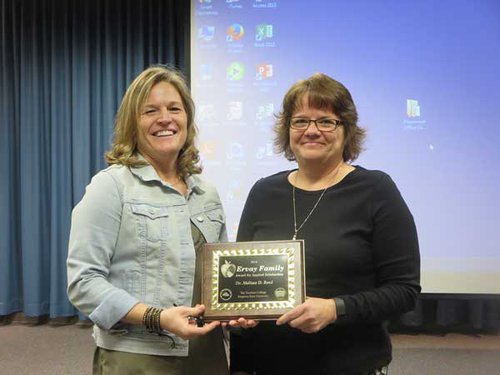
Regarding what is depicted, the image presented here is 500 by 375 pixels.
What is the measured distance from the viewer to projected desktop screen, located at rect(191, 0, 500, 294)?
3150mm

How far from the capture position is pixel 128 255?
1.31 metres

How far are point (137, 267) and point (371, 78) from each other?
246 centimetres

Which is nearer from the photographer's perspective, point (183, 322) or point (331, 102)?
point (183, 322)

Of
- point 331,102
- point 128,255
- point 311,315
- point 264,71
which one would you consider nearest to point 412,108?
point 264,71

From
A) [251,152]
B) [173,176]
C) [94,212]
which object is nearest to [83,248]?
[94,212]

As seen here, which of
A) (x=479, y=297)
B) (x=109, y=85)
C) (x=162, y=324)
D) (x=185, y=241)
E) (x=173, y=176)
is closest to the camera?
A: (x=162, y=324)

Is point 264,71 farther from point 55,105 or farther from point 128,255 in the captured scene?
point 128,255

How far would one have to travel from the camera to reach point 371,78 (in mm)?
3184

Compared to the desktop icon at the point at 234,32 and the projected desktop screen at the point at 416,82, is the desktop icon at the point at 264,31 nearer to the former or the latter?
the projected desktop screen at the point at 416,82

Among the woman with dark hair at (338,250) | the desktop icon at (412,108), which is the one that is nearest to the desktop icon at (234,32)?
the desktop icon at (412,108)

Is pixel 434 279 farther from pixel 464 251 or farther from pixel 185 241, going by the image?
pixel 185 241

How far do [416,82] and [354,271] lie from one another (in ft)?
7.50

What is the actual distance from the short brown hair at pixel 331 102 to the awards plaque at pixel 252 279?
42 cm

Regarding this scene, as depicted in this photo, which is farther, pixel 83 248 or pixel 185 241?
pixel 185 241
